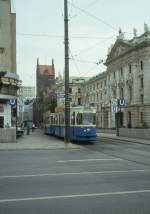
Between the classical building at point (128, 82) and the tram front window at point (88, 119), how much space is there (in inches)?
1365

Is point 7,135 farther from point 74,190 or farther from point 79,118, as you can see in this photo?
point 74,190

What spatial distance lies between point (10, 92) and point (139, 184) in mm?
25150

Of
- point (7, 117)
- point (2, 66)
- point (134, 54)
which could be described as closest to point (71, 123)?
point (7, 117)

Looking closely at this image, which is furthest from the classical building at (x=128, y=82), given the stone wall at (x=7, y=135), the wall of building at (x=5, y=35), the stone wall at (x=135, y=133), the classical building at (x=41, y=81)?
the classical building at (x=41, y=81)

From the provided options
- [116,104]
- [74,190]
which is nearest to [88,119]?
[116,104]

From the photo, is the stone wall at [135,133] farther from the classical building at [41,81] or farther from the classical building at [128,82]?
the classical building at [41,81]

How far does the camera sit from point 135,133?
40531 millimetres

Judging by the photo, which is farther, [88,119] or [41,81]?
[41,81]

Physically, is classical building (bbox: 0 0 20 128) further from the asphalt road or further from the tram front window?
the asphalt road

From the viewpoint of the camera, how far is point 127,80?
82.1 m

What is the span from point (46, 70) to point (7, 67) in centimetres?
13573

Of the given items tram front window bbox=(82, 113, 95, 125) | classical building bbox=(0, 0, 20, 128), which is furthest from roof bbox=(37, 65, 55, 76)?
tram front window bbox=(82, 113, 95, 125)

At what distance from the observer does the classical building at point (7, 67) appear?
111ft

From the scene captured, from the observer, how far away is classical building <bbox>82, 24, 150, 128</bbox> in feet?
246
